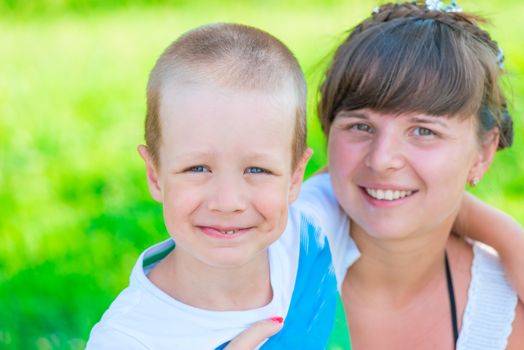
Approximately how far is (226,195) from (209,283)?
13.2 inches

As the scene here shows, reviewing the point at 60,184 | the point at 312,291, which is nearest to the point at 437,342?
the point at 312,291

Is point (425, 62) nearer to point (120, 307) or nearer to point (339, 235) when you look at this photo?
point (339, 235)

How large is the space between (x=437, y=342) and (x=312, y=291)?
0.78m

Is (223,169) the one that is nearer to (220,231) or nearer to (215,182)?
(215,182)

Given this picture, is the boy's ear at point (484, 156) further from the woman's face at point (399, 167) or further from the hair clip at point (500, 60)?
the hair clip at point (500, 60)

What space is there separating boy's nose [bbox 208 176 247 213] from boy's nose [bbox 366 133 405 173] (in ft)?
2.41

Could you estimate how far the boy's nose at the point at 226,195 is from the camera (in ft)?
6.77

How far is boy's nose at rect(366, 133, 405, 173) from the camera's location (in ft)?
8.79

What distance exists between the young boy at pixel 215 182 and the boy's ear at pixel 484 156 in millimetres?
889

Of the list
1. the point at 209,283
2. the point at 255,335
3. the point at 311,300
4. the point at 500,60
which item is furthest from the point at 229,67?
the point at 500,60

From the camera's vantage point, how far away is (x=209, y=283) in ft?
7.50

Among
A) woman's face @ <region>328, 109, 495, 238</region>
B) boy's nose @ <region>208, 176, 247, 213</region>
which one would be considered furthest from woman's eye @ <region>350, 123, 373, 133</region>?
boy's nose @ <region>208, 176, 247, 213</region>

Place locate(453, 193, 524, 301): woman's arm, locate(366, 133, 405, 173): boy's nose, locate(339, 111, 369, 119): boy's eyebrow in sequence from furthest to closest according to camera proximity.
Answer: locate(453, 193, 524, 301): woman's arm < locate(339, 111, 369, 119): boy's eyebrow < locate(366, 133, 405, 173): boy's nose

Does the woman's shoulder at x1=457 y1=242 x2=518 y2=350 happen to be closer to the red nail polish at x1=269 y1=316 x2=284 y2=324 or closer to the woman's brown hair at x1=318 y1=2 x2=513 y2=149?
the woman's brown hair at x1=318 y1=2 x2=513 y2=149
